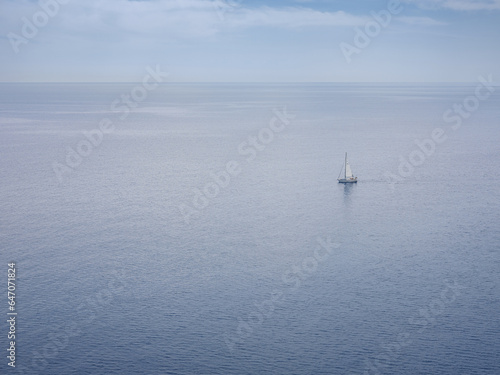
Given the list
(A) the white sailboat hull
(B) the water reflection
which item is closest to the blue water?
(B) the water reflection

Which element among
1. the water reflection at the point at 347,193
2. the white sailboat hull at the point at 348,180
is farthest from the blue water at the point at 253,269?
the white sailboat hull at the point at 348,180

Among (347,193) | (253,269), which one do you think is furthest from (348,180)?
(253,269)

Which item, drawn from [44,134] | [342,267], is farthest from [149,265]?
[44,134]

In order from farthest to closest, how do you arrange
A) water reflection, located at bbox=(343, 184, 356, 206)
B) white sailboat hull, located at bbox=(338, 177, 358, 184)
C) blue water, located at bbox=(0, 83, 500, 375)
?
white sailboat hull, located at bbox=(338, 177, 358, 184) → water reflection, located at bbox=(343, 184, 356, 206) → blue water, located at bbox=(0, 83, 500, 375)

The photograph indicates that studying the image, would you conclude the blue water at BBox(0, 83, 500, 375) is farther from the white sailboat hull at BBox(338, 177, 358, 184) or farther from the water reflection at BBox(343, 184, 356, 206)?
the white sailboat hull at BBox(338, 177, 358, 184)

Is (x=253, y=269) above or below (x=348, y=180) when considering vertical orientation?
below

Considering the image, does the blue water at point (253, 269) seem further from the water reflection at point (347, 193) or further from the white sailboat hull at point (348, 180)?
the white sailboat hull at point (348, 180)

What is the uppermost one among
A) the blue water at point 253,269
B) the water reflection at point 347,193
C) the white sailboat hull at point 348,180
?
the white sailboat hull at point 348,180

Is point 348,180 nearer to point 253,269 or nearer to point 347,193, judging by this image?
point 347,193
